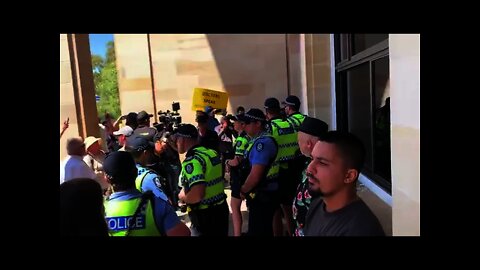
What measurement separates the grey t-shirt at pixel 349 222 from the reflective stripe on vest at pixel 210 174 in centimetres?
147

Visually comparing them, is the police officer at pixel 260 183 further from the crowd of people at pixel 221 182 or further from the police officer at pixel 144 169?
the police officer at pixel 144 169

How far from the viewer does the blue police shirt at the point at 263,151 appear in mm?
3738

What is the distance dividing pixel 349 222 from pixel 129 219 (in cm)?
122

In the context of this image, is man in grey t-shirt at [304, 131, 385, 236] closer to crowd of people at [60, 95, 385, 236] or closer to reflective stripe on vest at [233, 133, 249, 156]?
crowd of people at [60, 95, 385, 236]

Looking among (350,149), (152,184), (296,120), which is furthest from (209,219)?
(350,149)

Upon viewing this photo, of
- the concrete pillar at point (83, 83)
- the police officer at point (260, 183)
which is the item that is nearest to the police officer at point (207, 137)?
the police officer at point (260, 183)

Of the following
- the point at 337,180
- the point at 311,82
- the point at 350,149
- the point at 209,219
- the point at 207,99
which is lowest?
the point at 209,219

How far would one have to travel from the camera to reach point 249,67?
31.5 feet

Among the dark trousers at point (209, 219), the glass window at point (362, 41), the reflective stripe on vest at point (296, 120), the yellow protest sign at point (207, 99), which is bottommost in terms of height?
the dark trousers at point (209, 219)

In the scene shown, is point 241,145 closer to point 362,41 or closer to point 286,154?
point 286,154

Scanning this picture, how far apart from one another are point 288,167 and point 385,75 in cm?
174

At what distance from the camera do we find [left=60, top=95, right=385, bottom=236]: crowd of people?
5.54 feet

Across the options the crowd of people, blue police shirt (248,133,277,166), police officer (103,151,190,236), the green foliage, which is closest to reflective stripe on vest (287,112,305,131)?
the crowd of people

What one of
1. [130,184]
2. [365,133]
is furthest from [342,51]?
[130,184]
